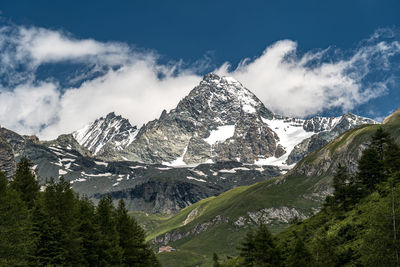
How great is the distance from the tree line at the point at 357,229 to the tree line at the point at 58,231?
24264mm

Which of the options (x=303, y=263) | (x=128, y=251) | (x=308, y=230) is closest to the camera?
(x=303, y=263)

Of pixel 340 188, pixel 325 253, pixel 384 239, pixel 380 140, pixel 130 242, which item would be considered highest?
pixel 380 140

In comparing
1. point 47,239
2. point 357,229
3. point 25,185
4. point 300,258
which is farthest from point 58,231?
point 357,229

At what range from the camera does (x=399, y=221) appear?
177 ft

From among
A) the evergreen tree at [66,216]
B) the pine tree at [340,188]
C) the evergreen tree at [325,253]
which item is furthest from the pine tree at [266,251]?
the pine tree at [340,188]

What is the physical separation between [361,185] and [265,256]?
35.9 m

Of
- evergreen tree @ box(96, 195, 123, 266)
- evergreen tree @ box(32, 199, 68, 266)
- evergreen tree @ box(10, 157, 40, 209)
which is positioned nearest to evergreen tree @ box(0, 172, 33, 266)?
evergreen tree @ box(32, 199, 68, 266)

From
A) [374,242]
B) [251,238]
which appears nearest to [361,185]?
[251,238]

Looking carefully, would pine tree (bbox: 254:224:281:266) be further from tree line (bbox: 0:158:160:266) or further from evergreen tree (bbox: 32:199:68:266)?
evergreen tree (bbox: 32:199:68:266)

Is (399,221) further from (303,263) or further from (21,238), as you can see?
(21,238)

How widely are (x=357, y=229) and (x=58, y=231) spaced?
2152 inches

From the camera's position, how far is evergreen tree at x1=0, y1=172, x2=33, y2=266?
174 feet

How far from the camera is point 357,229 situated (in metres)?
81.6

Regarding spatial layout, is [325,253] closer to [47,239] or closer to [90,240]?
[90,240]
